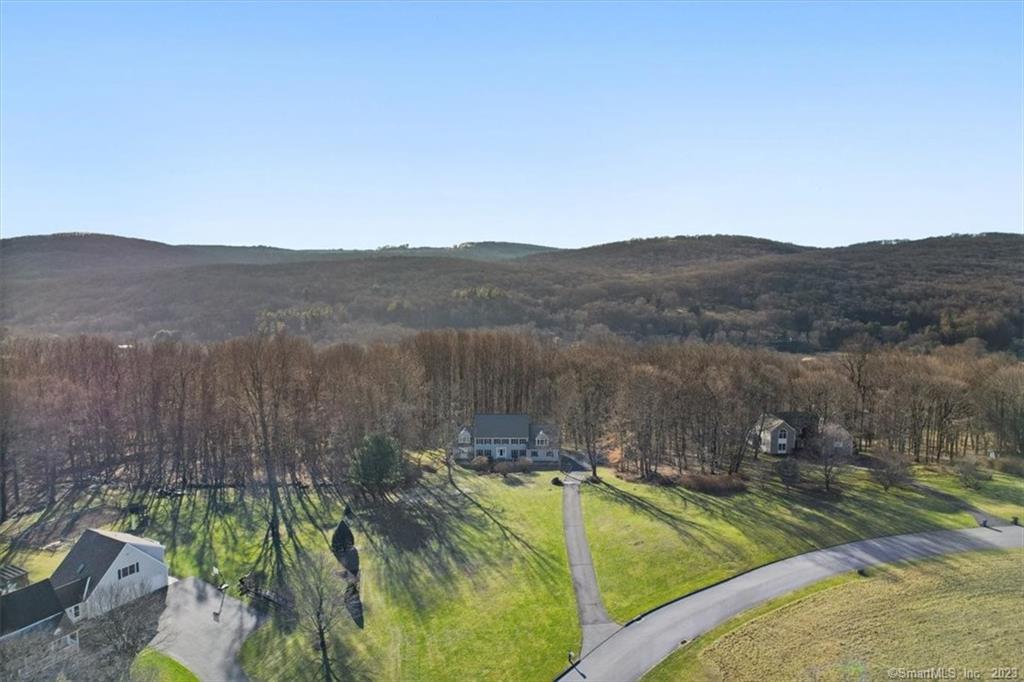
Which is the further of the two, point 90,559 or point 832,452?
point 832,452

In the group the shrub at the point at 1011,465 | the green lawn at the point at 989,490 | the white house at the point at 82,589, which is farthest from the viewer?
the shrub at the point at 1011,465

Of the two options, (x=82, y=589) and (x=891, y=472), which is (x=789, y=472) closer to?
(x=891, y=472)

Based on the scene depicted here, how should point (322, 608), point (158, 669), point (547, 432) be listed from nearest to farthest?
point (158, 669) → point (322, 608) → point (547, 432)

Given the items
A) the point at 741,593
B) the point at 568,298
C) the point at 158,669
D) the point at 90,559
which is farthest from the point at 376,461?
the point at 568,298

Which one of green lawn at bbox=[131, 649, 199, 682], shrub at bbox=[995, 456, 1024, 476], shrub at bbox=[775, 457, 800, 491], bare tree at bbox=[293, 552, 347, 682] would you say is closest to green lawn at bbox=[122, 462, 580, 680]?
bare tree at bbox=[293, 552, 347, 682]

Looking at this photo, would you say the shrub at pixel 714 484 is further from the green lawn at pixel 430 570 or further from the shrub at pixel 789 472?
the green lawn at pixel 430 570

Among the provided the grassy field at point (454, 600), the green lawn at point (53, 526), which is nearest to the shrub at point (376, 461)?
the grassy field at point (454, 600)

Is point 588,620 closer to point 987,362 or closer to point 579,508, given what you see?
point 579,508

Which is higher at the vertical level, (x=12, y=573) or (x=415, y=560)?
(x=12, y=573)
